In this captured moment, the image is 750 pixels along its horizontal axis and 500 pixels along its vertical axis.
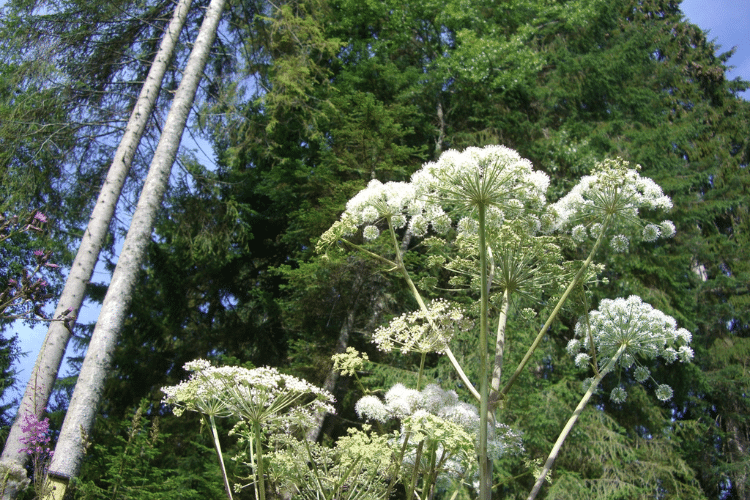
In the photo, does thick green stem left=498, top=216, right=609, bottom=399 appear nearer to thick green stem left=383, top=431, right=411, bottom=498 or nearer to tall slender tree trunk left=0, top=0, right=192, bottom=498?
thick green stem left=383, top=431, right=411, bottom=498

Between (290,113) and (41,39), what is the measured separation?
4263mm

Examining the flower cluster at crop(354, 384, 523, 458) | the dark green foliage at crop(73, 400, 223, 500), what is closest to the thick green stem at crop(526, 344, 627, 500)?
the flower cluster at crop(354, 384, 523, 458)

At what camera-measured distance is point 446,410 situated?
241 cm

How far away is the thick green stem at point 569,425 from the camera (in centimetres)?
219

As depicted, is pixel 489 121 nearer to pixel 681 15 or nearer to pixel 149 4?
pixel 149 4

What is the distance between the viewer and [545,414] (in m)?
8.52

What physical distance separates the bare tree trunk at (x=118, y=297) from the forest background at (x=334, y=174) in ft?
3.87

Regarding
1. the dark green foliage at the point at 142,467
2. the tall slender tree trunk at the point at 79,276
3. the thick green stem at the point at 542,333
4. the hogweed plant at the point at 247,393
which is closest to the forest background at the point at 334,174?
the dark green foliage at the point at 142,467

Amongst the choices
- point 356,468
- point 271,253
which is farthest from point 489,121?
point 356,468

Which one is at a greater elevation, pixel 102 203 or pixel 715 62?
pixel 715 62

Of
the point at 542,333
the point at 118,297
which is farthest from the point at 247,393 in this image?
the point at 118,297

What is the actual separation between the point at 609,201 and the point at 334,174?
24.9 feet

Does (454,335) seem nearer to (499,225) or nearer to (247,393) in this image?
(499,225)

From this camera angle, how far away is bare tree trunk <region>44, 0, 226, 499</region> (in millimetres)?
5305
